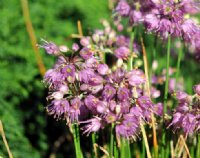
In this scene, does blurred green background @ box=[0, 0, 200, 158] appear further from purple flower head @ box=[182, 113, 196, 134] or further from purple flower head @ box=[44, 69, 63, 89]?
purple flower head @ box=[182, 113, 196, 134]

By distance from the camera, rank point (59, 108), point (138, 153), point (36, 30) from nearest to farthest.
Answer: point (59, 108)
point (138, 153)
point (36, 30)

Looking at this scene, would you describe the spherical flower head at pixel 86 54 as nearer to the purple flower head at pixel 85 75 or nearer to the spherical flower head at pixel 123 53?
the purple flower head at pixel 85 75

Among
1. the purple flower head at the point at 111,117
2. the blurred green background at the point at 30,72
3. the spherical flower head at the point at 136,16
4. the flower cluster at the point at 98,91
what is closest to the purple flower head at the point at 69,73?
the flower cluster at the point at 98,91

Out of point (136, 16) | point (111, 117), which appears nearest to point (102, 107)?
point (111, 117)

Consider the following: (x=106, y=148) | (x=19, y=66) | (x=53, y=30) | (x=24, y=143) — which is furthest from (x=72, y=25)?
(x=106, y=148)

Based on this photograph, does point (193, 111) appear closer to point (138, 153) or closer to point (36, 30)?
point (138, 153)

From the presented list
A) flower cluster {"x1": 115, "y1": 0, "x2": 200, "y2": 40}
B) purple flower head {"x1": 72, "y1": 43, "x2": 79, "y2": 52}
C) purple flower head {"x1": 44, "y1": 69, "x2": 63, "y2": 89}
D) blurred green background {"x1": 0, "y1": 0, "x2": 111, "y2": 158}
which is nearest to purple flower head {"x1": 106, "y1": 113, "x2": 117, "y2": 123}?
purple flower head {"x1": 44, "y1": 69, "x2": 63, "y2": 89}
